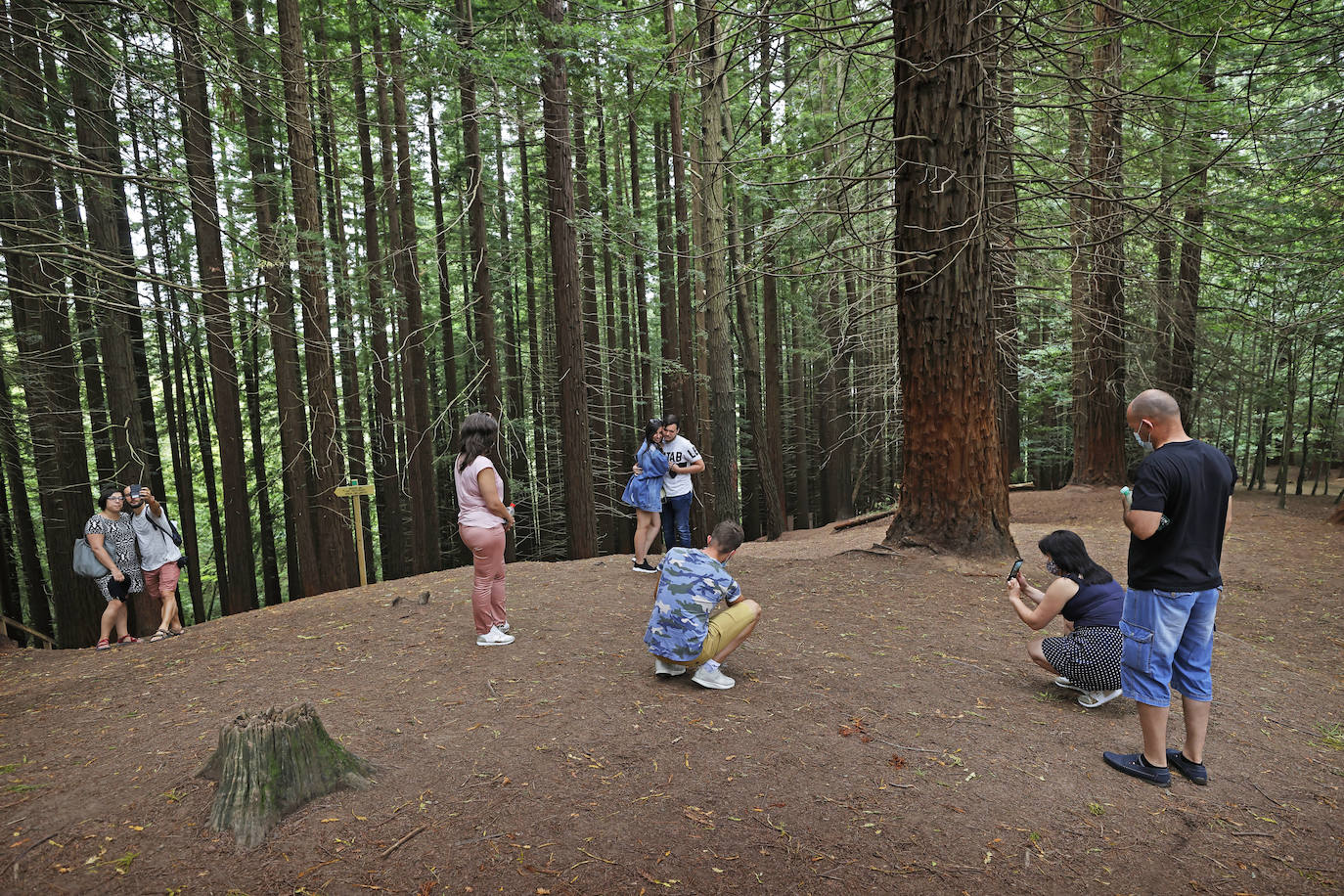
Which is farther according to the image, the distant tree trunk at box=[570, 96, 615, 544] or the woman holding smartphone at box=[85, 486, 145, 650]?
the distant tree trunk at box=[570, 96, 615, 544]

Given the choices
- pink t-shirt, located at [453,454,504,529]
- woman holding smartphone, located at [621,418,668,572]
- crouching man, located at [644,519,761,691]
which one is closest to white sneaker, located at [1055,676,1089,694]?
crouching man, located at [644,519,761,691]

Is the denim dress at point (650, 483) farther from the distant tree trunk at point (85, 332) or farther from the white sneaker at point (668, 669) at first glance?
the distant tree trunk at point (85, 332)

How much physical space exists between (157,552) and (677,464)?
224 inches

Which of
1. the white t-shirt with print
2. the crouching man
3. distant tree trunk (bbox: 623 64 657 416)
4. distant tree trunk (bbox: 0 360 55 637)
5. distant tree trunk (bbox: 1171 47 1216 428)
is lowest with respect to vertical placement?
distant tree trunk (bbox: 0 360 55 637)

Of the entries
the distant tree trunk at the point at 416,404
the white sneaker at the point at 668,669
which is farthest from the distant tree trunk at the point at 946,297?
the distant tree trunk at the point at 416,404

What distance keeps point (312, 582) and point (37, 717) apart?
8.21 meters

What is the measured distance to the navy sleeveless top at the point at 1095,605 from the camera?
12.8ft

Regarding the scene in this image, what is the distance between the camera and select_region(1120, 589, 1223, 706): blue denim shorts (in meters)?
3.05

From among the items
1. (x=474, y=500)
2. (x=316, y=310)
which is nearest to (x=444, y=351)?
(x=316, y=310)

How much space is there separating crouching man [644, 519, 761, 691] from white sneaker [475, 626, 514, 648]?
1599 millimetres

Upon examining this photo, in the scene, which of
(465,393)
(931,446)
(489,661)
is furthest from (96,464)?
(931,446)

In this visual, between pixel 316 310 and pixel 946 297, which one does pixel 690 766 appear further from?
pixel 316 310

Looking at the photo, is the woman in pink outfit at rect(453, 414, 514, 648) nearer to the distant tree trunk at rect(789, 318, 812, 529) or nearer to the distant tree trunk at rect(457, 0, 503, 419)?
the distant tree trunk at rect(457, 0, 503, 419)

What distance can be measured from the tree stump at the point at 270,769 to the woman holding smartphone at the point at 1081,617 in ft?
12.7
